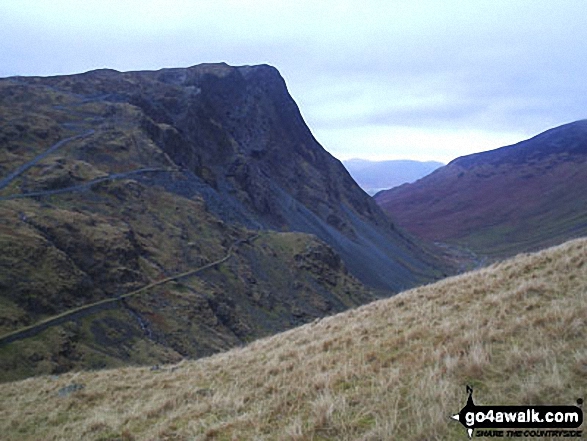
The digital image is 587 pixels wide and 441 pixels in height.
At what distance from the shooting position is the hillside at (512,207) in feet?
397

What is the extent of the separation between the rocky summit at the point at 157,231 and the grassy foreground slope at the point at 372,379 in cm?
1277

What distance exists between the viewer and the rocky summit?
88.3ft

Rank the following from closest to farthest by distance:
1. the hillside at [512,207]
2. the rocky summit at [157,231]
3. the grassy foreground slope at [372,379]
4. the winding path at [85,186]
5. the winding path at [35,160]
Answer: the grassy foreground slope at [372,379]
the rocky summit at [157,231]
the winding path at [85,186]
the winding path at [35,160]
the hillside at [512,207]

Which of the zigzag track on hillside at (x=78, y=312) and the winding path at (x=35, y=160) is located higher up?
the winding path at (x=35, y=160)

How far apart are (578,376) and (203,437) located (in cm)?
477

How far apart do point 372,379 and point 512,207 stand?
15984 centimetres

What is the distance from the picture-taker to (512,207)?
152 meters

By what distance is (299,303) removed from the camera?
161 ft

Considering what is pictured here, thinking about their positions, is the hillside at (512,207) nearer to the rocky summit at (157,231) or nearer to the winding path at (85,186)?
the rocky summit at (157,231)

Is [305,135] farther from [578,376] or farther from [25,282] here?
[578,376]

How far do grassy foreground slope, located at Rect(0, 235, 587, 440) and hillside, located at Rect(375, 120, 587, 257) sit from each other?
9946 centimetres

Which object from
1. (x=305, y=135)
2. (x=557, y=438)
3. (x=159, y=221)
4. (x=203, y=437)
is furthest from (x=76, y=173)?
(x=305, y=135)

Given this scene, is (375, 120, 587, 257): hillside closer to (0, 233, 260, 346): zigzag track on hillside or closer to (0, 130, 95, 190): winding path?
(0, 233, 260, 346): zigzag track on hillside

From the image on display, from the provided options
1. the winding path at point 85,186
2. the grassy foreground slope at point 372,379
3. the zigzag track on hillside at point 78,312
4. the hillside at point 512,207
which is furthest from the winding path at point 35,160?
the hillside at point 512,207
